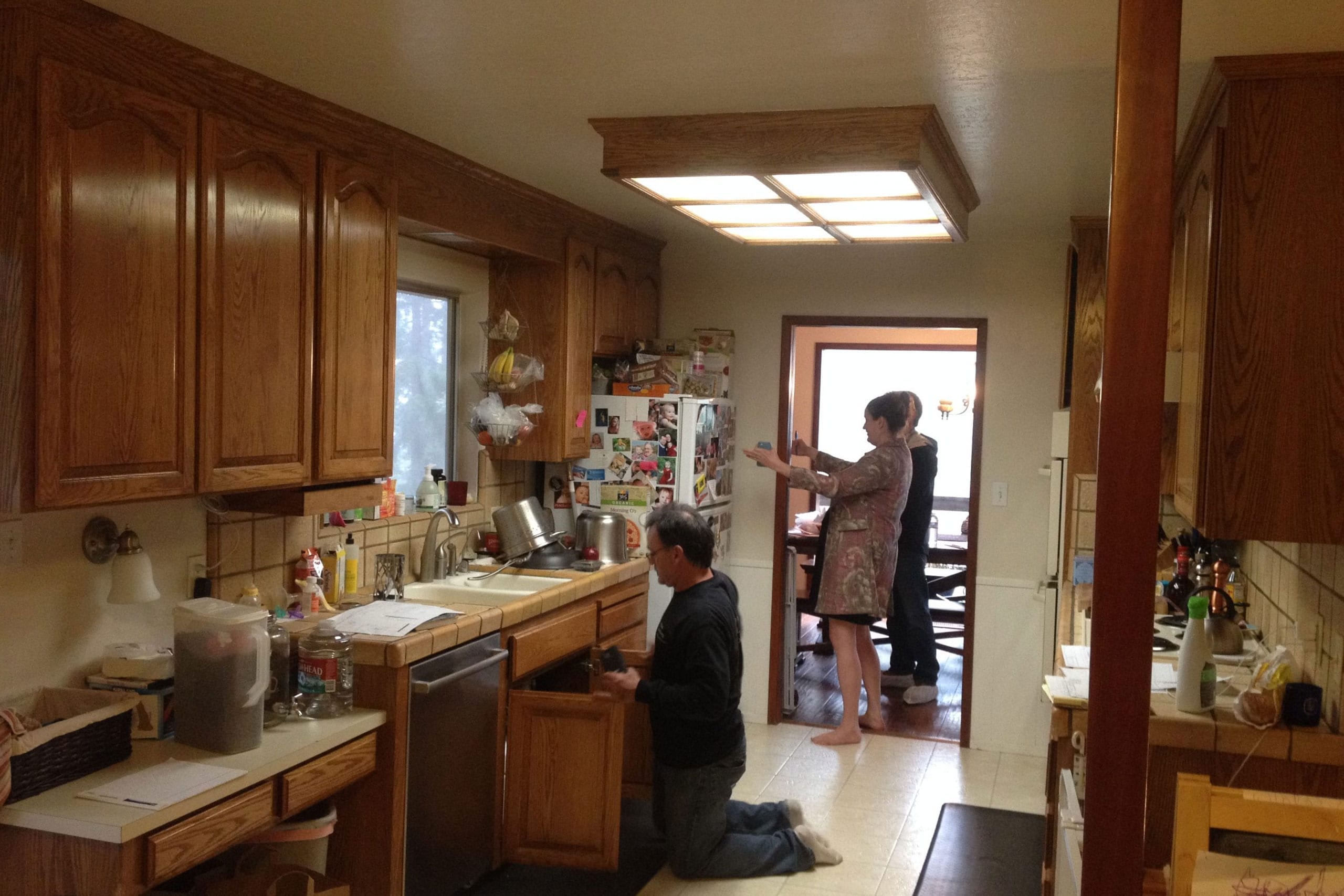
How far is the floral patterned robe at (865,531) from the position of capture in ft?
16.6

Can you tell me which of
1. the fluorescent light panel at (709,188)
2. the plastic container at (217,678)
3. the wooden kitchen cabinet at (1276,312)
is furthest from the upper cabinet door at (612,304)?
the wooden kitchen cabinet at (1276,312)

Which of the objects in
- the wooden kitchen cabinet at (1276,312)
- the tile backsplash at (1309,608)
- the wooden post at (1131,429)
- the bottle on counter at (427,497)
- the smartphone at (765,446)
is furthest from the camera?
the smartphone at (765,446)

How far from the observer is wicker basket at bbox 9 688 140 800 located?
226cm

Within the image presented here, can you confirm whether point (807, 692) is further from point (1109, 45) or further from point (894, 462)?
point (1109, 45)

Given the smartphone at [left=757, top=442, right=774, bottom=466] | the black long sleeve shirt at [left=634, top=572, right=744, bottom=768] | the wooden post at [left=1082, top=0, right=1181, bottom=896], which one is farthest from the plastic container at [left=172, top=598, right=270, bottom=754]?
the smartphone at [left=757, top=442, right=774, bottom=466]

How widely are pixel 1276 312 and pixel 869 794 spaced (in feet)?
9.47

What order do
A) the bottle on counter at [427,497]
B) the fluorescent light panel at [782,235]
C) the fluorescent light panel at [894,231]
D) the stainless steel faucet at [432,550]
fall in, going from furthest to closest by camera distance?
the bottle on counter at [427,497] → the stainless steel faucet at [432,550] → the fluorescent light panel at [782,235] → the fluorescent light panel at [894,231]

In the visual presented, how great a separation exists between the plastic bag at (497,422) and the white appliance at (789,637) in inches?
66.5

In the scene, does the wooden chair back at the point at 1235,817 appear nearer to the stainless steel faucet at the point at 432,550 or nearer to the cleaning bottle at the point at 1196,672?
the cleaning bottle at the point at 1196,672

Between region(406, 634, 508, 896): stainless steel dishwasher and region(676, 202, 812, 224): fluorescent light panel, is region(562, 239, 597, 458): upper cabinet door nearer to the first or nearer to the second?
region(676, 202, 812, 224): fluorescent light panel

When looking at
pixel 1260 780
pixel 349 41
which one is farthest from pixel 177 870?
pixel 1260 780

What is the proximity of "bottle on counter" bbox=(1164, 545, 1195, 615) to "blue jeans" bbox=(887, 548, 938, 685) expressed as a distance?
6.68 feet

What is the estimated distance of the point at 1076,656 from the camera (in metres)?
3.12

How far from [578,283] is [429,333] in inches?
25.6
